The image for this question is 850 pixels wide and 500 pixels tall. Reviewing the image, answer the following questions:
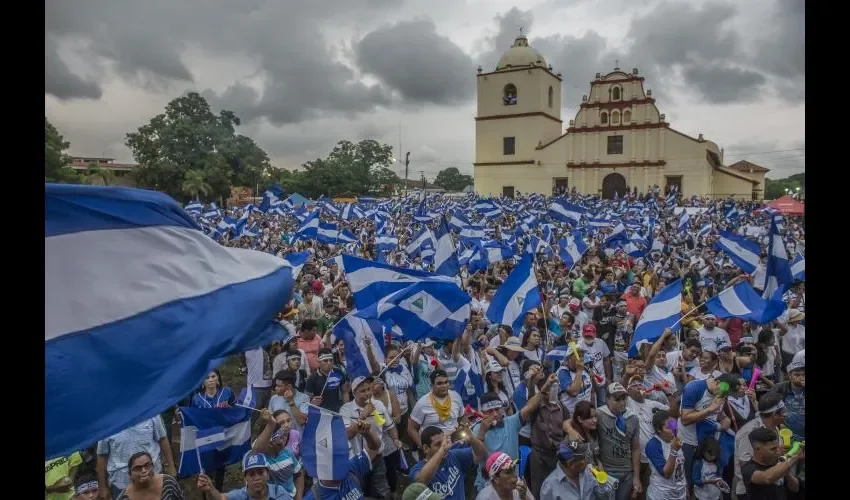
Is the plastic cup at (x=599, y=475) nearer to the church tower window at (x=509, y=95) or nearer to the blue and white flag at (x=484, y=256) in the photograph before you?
the blue and white flag at (x=484, y=256)

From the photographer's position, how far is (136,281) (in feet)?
9.79

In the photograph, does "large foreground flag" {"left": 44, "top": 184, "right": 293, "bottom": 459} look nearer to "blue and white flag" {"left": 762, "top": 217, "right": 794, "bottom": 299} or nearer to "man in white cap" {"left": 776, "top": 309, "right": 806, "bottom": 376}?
"man in white cap" {"left": 776, "top": 309, "right": 806, "bottom": 376}

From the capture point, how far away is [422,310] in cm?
636

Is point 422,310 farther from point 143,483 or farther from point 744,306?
point 744,306

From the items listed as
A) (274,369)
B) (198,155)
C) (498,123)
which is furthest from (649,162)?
(274,369)

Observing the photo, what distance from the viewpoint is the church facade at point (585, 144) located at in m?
52.2

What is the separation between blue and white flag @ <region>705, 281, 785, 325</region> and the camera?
24.0 feet

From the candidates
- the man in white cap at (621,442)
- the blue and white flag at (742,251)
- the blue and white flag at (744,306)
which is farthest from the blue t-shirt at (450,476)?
the blue and white flag at (742,251)

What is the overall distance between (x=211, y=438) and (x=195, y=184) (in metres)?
48.3

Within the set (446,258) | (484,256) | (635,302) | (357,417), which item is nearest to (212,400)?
(357,417)

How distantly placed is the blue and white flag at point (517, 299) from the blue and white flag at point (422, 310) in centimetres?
120

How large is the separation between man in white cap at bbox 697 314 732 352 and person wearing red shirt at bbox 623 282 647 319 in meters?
1.74
